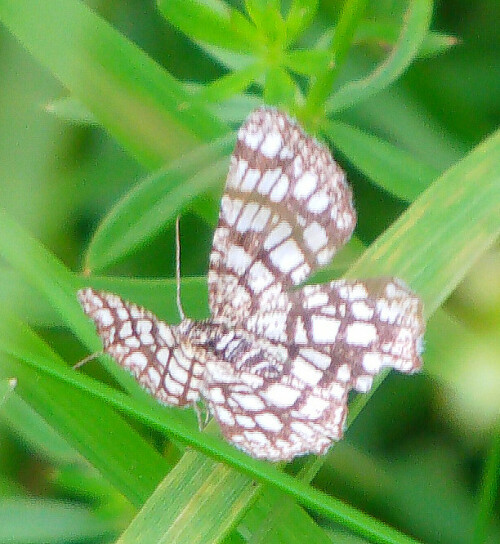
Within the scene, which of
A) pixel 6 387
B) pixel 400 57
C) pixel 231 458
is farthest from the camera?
pixel 400 57

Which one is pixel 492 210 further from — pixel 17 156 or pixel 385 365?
pixel 17 156

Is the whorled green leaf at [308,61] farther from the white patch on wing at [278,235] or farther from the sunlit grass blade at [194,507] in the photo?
the sunlit grass blade at [194,507]

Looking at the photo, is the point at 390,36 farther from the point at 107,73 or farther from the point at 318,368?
the point at 318,368

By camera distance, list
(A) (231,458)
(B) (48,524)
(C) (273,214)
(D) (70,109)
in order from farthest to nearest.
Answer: (B) (48,524)
(D) (70,109)
(C) (273,214)
(A) (231,458)

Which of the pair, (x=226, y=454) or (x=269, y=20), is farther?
(x=269, y=20)

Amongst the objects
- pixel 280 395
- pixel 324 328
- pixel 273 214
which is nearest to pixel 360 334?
pixel 324 328

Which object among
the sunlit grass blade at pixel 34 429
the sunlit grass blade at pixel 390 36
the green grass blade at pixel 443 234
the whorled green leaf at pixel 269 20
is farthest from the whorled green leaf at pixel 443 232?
the sunlit grass blade at pixel 34 429

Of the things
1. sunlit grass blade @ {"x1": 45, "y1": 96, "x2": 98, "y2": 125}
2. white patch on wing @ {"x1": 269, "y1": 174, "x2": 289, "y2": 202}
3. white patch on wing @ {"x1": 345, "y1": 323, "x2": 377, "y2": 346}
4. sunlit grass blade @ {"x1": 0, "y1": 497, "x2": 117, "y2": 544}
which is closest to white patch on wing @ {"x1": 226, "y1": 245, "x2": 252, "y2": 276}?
white patch on wing @ {"x1": 269, "y1": 174, "x2": 289, "y2": 202}

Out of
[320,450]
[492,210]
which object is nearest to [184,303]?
[320,450]
